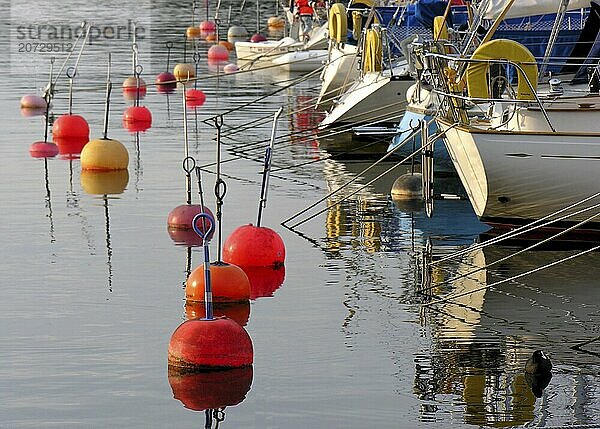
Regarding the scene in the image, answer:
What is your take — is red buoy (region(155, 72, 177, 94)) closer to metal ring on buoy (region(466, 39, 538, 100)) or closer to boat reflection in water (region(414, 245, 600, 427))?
metal ring on buoy (region(466, 39, 538, 100))

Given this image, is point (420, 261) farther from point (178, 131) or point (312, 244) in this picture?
point (178, 131)

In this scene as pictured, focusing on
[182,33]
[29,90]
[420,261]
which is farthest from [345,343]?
[182,33]

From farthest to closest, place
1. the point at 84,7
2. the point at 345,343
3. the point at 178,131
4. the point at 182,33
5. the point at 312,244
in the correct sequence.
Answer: the point at 84,7 → the point at 182,33 → the point at 178,131 → the point at 312,244 → the point at 345,343

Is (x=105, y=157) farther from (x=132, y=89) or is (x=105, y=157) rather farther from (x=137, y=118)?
(x=132, y=89)

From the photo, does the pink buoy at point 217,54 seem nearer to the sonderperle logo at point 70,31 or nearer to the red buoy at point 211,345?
the sonderperle logo at point 70,31

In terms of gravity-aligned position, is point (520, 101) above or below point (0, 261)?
above

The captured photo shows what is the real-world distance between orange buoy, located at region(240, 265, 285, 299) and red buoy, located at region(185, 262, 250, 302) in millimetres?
484

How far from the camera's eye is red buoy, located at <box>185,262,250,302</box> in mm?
11852

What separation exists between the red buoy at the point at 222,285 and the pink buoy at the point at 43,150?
974cm

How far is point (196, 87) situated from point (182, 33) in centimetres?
1661

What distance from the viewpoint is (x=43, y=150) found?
2136cm

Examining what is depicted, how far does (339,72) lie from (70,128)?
5.32 metres

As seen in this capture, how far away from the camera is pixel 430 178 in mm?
14961

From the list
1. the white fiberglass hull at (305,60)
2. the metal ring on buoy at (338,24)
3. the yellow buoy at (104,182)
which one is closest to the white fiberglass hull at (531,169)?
the yellow buoy at (104,182)
